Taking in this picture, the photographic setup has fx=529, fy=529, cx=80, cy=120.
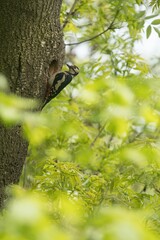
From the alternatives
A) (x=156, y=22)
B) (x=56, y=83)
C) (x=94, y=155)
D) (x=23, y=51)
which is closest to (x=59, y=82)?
(x=56, y=83)

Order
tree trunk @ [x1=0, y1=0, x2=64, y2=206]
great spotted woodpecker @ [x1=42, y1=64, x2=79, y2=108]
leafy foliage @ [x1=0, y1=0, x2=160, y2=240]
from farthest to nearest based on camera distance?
great spotted woodpecker @ [x1=42, y1=64, x2=79, y2=108], tree trunk @ [x1=0, y1=0, x2=64, y2=206], leafy foliage @ [x1=0, y1=0, x2=160, y2=240]

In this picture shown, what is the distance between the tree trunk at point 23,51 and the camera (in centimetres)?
248

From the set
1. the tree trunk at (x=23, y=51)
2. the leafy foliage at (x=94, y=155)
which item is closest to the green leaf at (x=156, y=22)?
the leafy foliage at (x=94, y=155)

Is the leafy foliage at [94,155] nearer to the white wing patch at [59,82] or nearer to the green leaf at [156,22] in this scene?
the green leaf at [156,22]

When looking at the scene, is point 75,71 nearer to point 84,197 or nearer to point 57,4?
point 57,4

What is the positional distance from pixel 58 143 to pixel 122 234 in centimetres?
349

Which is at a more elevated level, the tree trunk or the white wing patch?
the tree trunk

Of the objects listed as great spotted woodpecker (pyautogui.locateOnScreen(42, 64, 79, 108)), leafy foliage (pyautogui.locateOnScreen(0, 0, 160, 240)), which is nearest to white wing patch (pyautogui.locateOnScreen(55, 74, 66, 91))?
great spotted woodpecker (pyautogui.locateOnScreen(42, 64, 79, 108))

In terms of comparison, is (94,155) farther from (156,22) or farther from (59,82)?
(156,22)

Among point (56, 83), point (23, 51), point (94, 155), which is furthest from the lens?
point (94, 155)

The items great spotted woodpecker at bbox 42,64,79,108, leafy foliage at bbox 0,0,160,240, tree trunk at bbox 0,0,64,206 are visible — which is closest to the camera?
leafy foliage at bbox 0,0,160,240

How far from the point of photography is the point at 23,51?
2.49 meters

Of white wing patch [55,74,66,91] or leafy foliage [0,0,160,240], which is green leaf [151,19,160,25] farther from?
white wing patch [55,74,66,91]

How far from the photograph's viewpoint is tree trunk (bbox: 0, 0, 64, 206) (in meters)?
2.48
